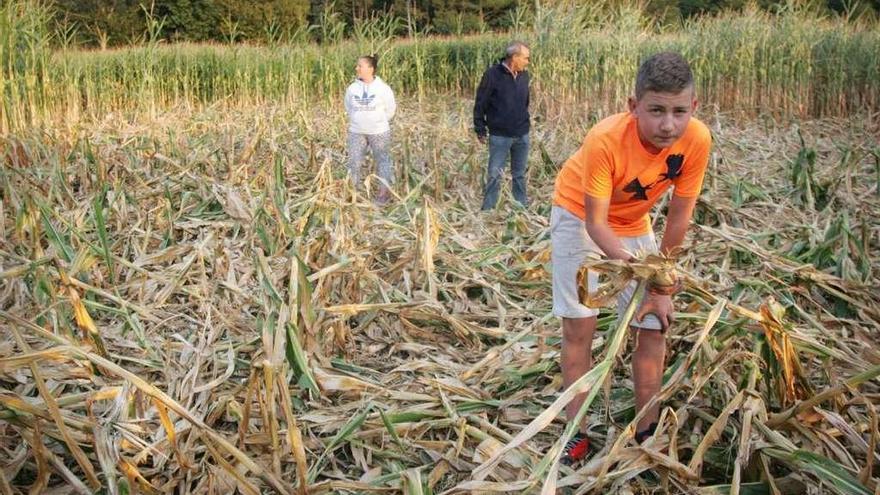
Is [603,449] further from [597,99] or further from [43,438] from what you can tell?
[597,99]

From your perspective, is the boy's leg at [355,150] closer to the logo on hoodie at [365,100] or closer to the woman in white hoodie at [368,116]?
the woman in white hoodie at [368,116]

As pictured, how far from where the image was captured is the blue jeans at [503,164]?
6.05 m

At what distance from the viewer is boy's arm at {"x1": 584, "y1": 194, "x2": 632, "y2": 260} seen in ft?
6.84

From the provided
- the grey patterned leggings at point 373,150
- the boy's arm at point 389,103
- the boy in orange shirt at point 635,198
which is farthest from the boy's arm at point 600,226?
the boy's arm at point 389,103

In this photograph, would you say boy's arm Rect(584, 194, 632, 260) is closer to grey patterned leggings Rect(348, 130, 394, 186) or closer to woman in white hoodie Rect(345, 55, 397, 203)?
woman in white hoodie Rect(345, 55, 397, 203)

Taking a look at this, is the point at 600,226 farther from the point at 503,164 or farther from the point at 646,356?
the point at 503,164

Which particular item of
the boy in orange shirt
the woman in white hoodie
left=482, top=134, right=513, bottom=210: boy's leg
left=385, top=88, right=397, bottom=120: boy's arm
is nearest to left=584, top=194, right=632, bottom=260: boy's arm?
the boy in orange shirt

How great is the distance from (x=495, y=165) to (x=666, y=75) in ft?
13.9

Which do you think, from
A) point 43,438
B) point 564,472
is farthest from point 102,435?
point 564,472

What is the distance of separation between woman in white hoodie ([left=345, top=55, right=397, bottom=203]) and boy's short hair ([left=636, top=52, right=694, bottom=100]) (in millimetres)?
4372

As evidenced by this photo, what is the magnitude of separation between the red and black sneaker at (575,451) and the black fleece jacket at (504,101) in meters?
4.12

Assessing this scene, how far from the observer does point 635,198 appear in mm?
2252

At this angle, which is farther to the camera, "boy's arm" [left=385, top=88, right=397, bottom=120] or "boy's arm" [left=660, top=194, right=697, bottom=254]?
"boy's arm" [left=385, top=88, right=397, bottom=120]

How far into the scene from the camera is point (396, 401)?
2654 millimetres
